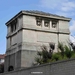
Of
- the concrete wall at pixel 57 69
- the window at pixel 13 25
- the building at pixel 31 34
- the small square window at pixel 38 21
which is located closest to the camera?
the concrete wall at pixel 57 69

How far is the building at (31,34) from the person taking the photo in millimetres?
34875

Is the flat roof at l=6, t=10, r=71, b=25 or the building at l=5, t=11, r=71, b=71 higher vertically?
the flat roof at l=6, t=10, r=71, b=25

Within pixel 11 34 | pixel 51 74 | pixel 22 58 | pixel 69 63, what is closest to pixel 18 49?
pixel 22 58

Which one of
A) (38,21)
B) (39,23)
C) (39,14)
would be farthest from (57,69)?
(39,23)

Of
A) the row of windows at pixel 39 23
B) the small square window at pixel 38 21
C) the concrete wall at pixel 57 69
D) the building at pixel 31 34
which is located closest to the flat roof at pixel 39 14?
the building at pixel 31 34

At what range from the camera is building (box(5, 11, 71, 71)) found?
114ft

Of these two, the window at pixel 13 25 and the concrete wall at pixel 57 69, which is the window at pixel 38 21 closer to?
the window at pixel 13 25

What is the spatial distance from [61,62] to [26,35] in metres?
17.6

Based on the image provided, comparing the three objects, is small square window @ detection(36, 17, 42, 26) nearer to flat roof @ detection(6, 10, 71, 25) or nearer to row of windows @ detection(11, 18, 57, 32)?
row of windows @ detection(11, 18, 57, 32)

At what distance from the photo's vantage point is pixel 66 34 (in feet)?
125

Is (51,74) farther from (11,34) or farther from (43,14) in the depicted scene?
(11,34)

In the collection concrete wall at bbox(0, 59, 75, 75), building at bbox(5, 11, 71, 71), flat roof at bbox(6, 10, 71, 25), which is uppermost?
flat roof at bbox(6, 10, 71, 25)

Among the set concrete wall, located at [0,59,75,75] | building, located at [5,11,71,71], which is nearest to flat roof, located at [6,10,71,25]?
building, located at [5,11,71,71]

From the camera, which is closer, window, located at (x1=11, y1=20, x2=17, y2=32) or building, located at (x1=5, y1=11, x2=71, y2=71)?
building, located at (x1=5, y1=11, x2=71, y2=71)
